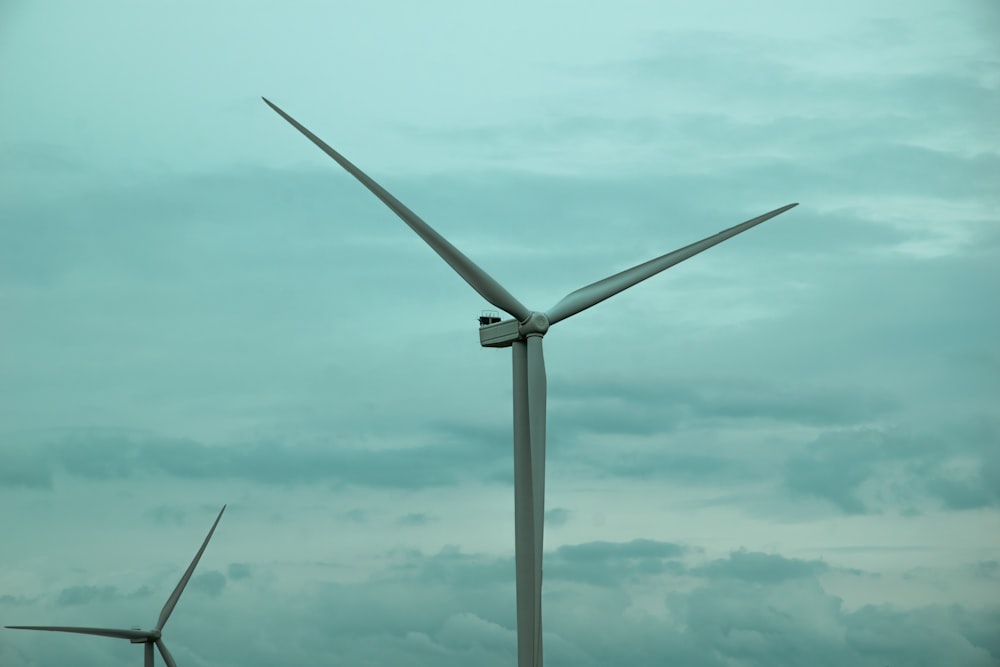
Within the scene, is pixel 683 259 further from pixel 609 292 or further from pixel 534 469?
pixel 534 469

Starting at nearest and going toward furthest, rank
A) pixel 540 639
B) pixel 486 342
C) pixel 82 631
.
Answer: pixel 540 639 → pixel 486 342 → pixel 82 631

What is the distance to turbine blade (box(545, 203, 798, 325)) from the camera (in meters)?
57.2

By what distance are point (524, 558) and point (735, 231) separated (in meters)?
16.0

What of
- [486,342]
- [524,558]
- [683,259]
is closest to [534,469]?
[524,558]

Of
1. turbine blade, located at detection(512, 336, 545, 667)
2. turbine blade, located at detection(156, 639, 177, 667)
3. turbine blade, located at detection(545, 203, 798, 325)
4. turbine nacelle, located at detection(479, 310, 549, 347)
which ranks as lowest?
turbine blade, located at detection(156, 639, 177, 667)

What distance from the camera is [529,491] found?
2087 inches

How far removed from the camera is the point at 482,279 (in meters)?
54.3

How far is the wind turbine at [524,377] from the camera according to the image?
5169cm

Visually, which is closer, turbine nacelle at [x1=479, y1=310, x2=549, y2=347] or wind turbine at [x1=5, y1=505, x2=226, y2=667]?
turbine nacelle at [x1=479, y1=310, x2=549, y2=347]

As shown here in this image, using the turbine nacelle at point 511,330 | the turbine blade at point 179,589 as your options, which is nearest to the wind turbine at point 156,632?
the turbine blade at point 179,589

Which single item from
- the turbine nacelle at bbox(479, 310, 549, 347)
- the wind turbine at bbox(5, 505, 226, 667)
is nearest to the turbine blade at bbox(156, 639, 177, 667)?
the wind turbine at bbox(5, 505, 226, 667)

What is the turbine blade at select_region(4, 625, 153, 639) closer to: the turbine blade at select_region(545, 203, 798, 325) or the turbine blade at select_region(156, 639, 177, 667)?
the turbine blade at select_region(156, 639, 177, 667)

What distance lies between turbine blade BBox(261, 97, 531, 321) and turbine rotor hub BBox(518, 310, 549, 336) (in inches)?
9.4

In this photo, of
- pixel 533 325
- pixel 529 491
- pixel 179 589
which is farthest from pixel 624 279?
pixel 179 589
